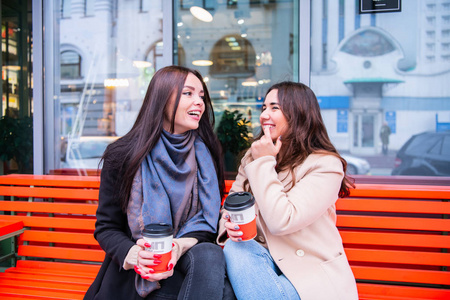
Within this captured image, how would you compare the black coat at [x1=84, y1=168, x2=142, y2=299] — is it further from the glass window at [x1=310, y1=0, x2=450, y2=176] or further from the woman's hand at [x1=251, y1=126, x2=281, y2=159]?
the glass window at [x1=310, y1=0, x2=450, y2=176]

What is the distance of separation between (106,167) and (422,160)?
20.8 ft

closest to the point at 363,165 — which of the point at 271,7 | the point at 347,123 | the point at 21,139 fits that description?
the point at 347,123

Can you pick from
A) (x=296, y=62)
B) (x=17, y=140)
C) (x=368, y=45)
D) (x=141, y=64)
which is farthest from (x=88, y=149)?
(x=368, y=45)

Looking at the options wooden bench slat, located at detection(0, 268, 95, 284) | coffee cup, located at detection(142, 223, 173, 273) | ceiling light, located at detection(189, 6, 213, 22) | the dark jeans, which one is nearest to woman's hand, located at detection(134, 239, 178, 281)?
coffee cup, located at detection(142, 223, 173, 273)

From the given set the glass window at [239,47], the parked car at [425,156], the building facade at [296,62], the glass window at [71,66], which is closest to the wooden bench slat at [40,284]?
the building facade at [296,62]

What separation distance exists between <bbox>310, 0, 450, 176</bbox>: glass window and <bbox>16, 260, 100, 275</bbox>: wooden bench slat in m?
5.61

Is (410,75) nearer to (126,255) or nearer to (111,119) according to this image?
(111,119)

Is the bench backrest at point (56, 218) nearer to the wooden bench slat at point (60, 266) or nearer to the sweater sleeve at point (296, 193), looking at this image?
the wooden bench slat at point (60, 266)

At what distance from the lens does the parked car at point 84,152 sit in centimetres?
685

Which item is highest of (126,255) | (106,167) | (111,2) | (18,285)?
(111,2)

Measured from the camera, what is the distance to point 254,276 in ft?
5.34

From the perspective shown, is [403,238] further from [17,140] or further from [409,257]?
[17,140]

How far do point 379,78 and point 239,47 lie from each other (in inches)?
135

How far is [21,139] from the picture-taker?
470 cm
